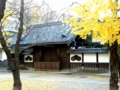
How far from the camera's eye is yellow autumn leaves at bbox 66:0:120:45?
325 inches

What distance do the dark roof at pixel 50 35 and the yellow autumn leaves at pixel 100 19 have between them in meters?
14.0

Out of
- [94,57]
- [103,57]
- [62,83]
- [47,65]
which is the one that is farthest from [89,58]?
[62,83]

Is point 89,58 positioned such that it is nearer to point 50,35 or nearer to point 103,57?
point 103,57

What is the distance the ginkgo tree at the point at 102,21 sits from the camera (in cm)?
830

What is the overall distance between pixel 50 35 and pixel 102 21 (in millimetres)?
18535

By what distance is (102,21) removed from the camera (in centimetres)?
862

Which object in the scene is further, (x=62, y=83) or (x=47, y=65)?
(x=47, y=65)

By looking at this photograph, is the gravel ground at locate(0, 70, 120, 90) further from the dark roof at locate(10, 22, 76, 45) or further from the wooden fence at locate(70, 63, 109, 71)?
the dark roof at locate(10, 22, 76, 45)

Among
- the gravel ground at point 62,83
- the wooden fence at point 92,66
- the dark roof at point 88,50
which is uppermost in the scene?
the dark roof at point 88,50

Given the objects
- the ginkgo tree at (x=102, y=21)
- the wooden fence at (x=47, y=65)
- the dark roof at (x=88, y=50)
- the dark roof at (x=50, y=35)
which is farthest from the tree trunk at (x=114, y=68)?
the wooden fence at (x=47, y=65)

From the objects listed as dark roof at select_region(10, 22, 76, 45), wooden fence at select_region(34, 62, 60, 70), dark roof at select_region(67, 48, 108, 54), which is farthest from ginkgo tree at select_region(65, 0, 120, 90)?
wooden fence at select_region(34, 62, 60, 70)

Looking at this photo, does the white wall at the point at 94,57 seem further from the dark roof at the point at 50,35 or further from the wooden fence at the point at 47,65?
the dark roof at the point at 50,35

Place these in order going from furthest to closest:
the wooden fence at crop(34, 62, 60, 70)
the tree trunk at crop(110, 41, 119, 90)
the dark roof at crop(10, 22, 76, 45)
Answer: the wooden fence at crop(34, 62, 60, 70) < the dark roof at crop(10, 22, 76, 45) < the tree trunk at crop(110, 41, 119, 90)

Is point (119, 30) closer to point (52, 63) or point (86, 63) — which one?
point (86, 63)
